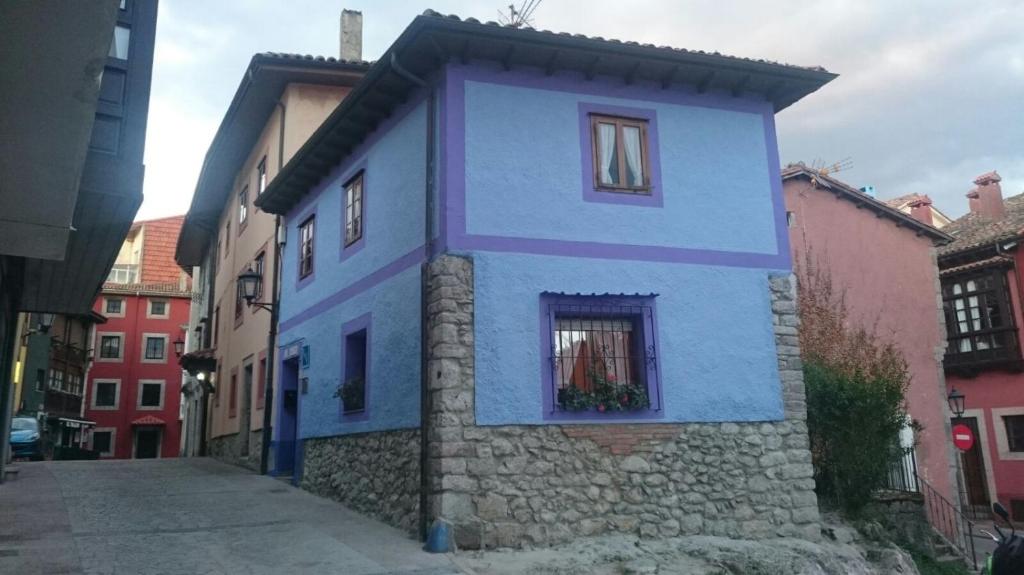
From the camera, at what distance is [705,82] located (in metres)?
11.0

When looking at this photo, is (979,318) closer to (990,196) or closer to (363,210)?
(990,196)

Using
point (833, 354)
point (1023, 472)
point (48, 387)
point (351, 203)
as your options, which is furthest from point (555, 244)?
point (48, 387)

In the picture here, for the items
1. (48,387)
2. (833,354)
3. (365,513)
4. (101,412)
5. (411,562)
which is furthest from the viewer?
(101,412)

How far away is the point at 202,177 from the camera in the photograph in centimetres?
2269

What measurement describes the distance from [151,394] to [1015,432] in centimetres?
3946

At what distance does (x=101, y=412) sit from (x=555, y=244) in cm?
4021

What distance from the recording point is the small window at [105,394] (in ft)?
141

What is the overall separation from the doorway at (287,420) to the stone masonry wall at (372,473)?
2.01 meters

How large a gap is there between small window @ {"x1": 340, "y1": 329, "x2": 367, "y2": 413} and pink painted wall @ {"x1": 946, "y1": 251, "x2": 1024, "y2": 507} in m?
18.6

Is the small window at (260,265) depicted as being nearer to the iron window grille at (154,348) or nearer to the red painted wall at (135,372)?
the red painted wall at (135,372)

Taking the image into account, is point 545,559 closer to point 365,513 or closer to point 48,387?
point 365,513

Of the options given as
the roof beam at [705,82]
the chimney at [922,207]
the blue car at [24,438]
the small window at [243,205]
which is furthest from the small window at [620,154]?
the blue car at [24,438]

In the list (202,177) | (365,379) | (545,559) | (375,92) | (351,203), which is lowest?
(545,559)

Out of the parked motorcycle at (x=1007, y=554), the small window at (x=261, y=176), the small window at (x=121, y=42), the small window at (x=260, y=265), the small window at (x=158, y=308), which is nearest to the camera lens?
the parked motorcycle at (x=1007, y=554)
